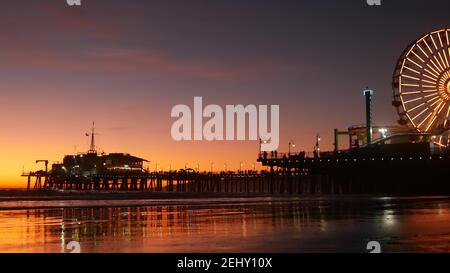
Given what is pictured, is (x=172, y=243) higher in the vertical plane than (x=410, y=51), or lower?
lower

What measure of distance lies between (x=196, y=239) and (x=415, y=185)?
70658 mm

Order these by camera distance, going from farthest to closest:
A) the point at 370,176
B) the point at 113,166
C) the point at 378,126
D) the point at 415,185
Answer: the point at 113,166 → the point at 378,126 → the point at 370,176 → the point at 415,185

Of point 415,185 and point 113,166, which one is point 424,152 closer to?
point 415,185

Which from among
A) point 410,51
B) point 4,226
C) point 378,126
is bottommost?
point 4,226
